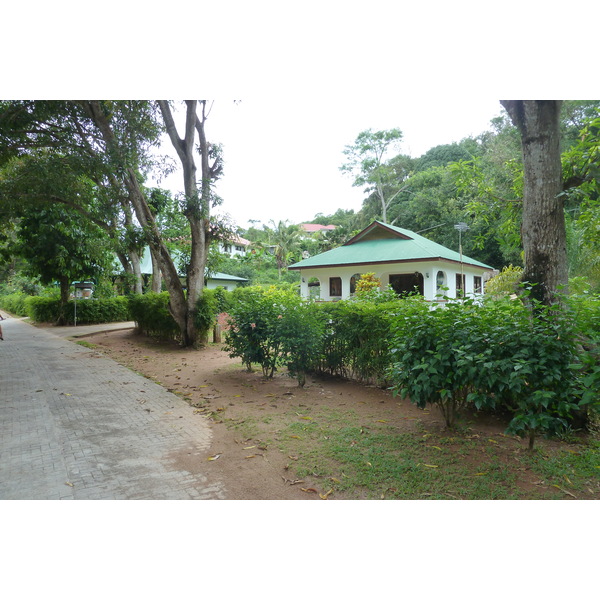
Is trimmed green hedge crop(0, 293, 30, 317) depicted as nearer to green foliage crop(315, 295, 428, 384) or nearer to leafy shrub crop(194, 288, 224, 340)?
leafy shrub crop(194, 288, 224, 340)

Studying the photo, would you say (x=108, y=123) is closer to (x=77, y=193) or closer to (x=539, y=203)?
(x=77, y=193)

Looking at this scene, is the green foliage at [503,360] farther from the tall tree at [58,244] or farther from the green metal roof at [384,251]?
the tall tree at [58,244]

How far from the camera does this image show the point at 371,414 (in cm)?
464

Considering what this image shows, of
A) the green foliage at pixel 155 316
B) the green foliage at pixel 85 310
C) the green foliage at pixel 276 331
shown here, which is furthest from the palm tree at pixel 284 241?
the green foliage at pixel 276 331

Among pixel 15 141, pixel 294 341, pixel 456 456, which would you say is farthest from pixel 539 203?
pixel 15 141

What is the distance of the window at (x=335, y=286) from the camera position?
2025cm

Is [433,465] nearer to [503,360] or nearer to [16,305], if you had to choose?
[503,360]

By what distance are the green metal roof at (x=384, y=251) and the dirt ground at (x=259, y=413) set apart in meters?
10.6

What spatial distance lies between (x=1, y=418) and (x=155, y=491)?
289 cm

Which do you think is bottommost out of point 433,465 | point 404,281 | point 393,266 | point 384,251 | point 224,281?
point 433,465

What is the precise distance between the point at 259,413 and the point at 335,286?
15884mm

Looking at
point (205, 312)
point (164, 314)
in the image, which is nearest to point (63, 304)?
point (164, 314)

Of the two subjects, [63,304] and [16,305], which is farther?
[16,305]

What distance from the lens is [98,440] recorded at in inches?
156
